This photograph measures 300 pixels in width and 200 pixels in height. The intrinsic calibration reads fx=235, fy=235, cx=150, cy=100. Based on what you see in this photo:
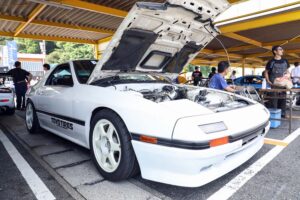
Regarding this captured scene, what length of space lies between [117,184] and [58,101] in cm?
151

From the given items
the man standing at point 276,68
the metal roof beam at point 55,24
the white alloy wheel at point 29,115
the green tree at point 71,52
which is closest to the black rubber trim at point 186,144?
the white alloy wheel at point 29,115

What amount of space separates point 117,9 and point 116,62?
15.5 ft

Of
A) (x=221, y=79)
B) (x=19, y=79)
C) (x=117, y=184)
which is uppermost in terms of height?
(x=19, y=79)

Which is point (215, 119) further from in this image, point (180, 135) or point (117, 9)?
point (117, 9)

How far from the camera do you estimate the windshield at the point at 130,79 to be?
9.41 feet

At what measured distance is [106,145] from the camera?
2.40 metres

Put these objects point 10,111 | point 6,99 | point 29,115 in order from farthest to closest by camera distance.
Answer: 1. point 10,111
2. point 6,99
3. point 29,115

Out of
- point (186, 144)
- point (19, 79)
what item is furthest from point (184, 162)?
Result: point (19, 79)

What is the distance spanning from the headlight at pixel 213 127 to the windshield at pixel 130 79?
1.38m

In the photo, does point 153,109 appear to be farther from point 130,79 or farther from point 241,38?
point 241,38

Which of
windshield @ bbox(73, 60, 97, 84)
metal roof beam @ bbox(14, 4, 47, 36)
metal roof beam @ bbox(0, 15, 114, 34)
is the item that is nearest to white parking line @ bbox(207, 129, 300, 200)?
windshield @ bbox(73, 60, 97, 84)

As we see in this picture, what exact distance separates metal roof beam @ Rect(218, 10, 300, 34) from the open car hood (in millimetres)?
5006

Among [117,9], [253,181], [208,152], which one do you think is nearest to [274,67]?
[253,181]

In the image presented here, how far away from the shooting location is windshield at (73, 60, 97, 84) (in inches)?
117
